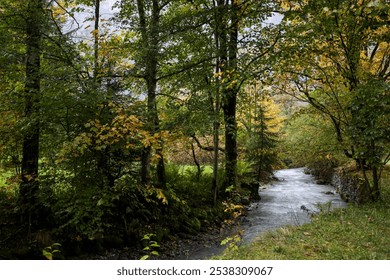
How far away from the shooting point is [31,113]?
6.25 m

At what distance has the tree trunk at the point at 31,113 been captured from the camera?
20.6 ft

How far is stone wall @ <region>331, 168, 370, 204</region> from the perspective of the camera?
1117 cm

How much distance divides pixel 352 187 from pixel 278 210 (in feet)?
13.2

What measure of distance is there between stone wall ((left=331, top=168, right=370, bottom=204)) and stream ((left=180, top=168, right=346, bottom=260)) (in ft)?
1.46

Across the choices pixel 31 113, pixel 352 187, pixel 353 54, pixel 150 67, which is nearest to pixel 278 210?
pixel 352 187

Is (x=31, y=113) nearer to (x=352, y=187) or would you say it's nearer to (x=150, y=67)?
(x=150, y=67)

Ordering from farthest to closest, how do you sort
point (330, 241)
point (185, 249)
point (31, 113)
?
point (185, 249)
point (31, 113)
point (330, 241)

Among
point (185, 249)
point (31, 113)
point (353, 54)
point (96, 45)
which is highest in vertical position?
point (353, 54)

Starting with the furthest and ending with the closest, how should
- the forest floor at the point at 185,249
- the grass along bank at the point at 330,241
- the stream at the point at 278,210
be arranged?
1. the stream at the point at 278,210
2. the forest floor at the point at 185,249
3. the grass along bank at the point at 330,241

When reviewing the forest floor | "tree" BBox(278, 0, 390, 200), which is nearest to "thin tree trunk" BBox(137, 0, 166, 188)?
the forest floor

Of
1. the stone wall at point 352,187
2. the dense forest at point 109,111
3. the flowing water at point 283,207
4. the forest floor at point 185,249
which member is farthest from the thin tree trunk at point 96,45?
the stone wall at point 352,187

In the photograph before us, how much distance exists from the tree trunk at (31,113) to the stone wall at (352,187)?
9.82m

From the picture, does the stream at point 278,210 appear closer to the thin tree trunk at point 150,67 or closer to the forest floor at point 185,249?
the forest floor at point 185,249

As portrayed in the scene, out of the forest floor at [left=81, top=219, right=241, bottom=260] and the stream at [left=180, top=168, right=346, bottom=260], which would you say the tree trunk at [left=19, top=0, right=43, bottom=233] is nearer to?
the forest floor at [left=81, top=219, right=241, bottom=260]
